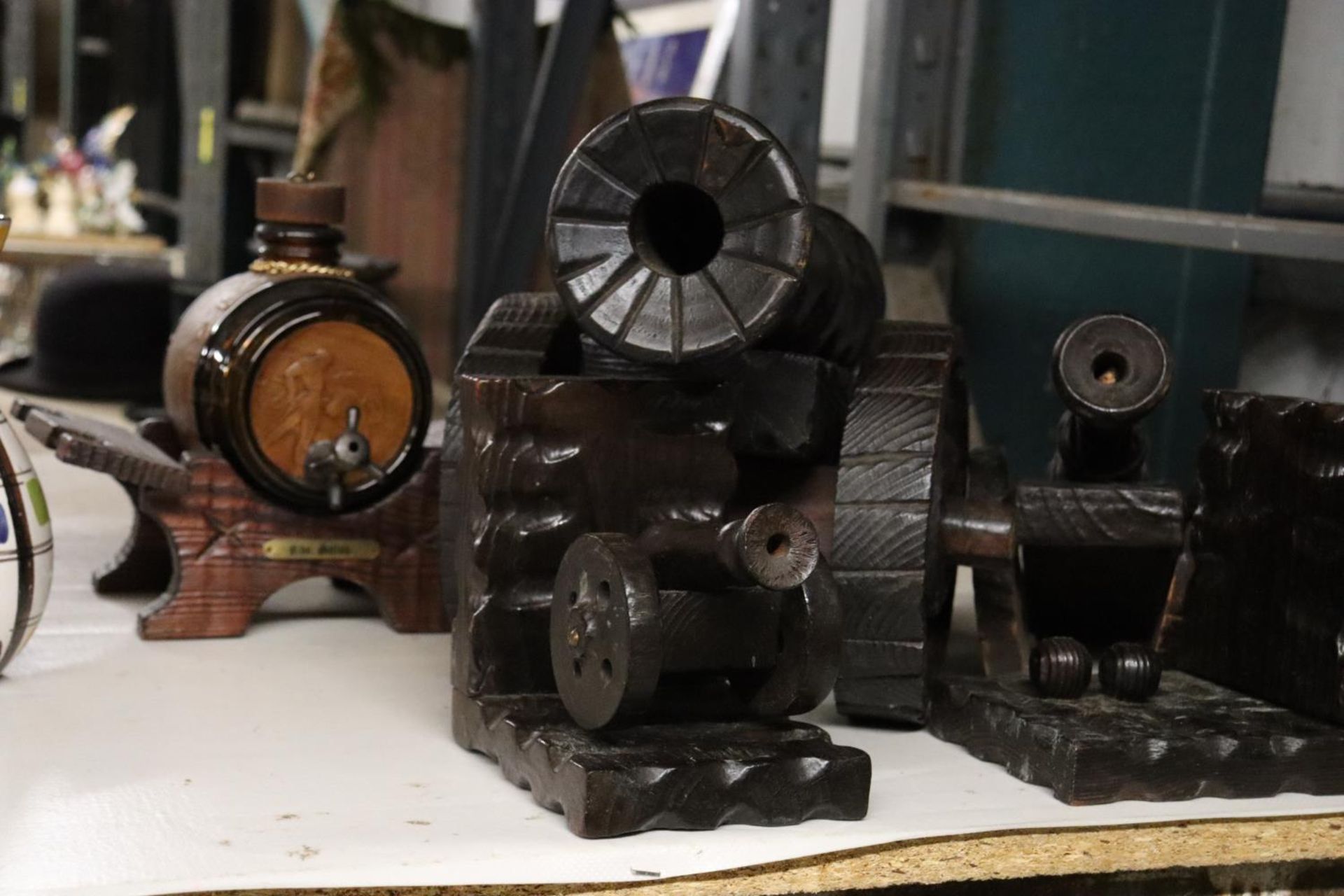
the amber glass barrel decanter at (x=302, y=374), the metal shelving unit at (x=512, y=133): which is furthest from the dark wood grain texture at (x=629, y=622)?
the metal shelving unit at (x=512, y=133)

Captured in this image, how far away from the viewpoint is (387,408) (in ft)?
6.22

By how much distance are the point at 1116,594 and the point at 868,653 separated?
33 cm

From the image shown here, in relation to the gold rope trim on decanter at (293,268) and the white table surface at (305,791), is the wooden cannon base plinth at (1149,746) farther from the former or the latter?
the gold rope trim on decanter at (293,268)

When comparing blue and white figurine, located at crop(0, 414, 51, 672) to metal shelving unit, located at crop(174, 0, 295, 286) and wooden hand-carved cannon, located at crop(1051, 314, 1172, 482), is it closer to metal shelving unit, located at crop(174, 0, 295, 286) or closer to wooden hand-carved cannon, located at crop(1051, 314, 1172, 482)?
wooden hand-carved cannon, located at crop(1051, 314, 1172, 482)

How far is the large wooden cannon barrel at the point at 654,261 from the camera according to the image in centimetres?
136

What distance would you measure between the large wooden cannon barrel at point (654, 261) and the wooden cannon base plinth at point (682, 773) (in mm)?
320

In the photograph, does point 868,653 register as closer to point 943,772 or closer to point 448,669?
point 943,772

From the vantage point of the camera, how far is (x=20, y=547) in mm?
1504

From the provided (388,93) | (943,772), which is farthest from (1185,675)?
(388,93)

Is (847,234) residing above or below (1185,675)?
above

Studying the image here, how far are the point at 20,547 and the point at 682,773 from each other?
690 millimetres

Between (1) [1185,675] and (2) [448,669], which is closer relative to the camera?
(1) [1185,675]

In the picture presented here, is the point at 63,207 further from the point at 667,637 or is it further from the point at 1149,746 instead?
the point at 1149,746

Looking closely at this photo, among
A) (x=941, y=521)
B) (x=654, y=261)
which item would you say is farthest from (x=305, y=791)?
(x=941, y=521)
